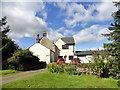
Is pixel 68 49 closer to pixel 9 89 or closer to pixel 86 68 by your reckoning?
pixel 86 68

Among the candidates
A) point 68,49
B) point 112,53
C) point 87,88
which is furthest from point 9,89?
point 68,49

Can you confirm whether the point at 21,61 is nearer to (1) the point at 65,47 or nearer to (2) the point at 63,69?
(2) the point at 63,69

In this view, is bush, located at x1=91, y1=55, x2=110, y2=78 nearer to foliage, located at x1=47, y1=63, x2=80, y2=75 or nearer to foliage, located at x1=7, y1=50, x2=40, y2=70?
foliage, located at x1=47, y1=63, x2=80, y2=75

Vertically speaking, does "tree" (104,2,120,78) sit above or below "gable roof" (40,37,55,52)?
below

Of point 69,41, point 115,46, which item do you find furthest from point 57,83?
point 69,41

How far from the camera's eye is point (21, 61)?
34719 millimetres

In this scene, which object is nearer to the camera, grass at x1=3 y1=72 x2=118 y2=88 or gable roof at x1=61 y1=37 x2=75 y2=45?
grass at x1=3 y1=72 x2=118 y2=88

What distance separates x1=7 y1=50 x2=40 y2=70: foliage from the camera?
33938 mm

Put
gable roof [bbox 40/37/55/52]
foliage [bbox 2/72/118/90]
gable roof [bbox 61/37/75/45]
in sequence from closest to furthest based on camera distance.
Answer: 1. foliage [bbox 2/72/118/90]
2. gable roof [bbox 40/37/55/52]
3. gable roof [bbox 61/37/75/45]

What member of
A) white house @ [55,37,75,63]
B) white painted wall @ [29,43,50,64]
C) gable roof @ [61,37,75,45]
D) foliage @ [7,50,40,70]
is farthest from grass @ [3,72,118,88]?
gable roof @ [61,37,75,45]

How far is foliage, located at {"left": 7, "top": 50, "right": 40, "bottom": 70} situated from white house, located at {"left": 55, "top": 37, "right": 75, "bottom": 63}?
27.8m

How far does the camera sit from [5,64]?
34812 millimetres

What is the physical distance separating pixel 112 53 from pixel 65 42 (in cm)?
4241

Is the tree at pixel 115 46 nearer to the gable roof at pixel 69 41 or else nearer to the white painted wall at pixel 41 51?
the white painted wall at pixel 41 51
